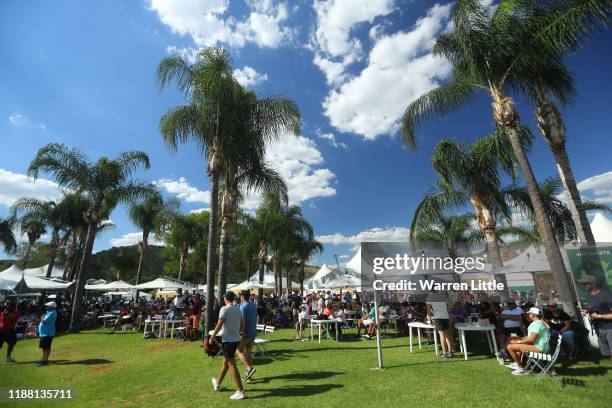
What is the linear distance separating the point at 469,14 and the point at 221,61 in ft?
27.2

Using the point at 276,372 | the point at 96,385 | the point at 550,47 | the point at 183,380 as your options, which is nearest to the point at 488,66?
the point at 550,47

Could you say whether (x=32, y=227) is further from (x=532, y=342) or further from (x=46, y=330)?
(x=532, y=342)

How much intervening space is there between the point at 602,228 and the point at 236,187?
85.1ft

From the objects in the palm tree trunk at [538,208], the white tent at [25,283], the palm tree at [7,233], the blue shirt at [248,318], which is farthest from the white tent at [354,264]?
the palm tree at [7,233]

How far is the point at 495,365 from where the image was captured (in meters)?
7.13

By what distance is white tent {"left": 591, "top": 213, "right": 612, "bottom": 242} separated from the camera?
22375 millimetres

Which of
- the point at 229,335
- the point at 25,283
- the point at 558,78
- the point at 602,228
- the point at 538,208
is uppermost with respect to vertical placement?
the point at 558,78

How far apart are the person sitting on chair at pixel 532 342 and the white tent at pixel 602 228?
73.8ft

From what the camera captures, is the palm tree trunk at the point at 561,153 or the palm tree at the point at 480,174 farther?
the palm tree at the point at 480,174

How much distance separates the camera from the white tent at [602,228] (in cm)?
2238

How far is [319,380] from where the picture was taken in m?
6.64

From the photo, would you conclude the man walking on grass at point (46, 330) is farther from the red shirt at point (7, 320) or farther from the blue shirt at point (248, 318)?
the blue shirt at point (248, 318)

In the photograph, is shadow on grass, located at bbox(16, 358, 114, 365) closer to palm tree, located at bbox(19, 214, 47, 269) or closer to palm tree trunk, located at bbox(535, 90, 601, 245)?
palm tree trunk, located at bbox(535, 90, 601, 245)

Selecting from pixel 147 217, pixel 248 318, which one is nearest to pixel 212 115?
pixel 248 318
